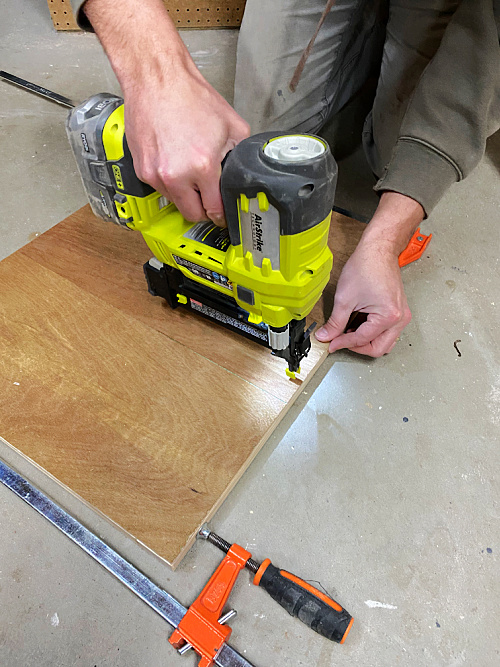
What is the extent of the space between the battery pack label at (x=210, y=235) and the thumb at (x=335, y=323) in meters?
0.38

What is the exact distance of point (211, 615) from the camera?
1.03 metres

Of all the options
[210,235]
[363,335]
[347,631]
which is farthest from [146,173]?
[347,631]

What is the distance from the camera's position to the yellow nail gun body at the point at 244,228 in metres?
0.86

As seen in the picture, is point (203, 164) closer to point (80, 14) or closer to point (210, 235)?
point (210, 235)

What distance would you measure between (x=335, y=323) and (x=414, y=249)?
2.06ft

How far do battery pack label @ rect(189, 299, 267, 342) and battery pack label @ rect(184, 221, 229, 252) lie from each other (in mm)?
226

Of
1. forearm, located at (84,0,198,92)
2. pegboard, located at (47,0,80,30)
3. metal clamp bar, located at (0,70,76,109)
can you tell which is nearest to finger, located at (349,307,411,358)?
forearm, located at (84,0,198,92)

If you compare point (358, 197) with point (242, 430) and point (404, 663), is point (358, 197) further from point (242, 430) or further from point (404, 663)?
point (404, 663)

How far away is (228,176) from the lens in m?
0.90

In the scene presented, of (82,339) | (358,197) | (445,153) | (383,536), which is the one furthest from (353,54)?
(383,536)

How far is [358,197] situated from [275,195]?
1387mm

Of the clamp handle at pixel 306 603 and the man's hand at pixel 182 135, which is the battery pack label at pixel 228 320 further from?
the clamp handle at pixel 306 603

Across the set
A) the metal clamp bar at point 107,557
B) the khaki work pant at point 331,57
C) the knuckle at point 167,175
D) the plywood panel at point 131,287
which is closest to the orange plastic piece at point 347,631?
the metal clamp bar at point 107,557

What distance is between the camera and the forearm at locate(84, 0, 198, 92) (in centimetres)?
100
